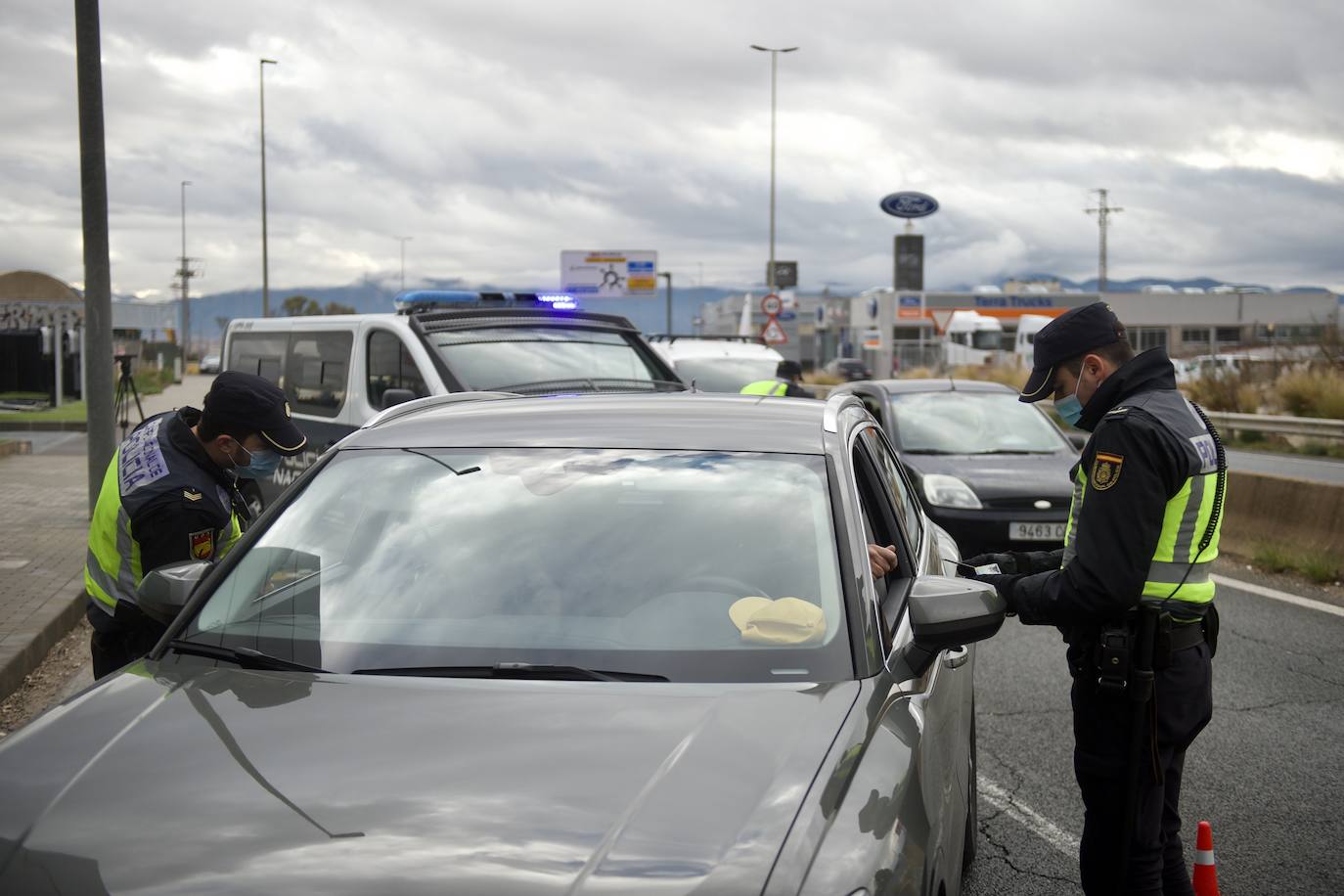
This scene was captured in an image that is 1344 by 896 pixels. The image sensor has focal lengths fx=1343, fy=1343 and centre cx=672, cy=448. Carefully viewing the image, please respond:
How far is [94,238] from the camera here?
38.2 feet

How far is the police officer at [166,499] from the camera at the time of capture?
13.5 ft

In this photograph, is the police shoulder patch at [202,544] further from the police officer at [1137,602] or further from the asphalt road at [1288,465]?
the asphalt road at [1288,465]

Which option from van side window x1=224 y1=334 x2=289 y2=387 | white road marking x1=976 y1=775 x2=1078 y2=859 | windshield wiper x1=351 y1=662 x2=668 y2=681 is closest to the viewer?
windshield wiper x1=351 y1=662 x2=668 y2=681

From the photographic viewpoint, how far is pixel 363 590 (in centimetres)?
331

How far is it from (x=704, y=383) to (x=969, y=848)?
10480mm

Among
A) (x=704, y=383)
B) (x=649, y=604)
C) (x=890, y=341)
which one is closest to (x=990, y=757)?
(x=649, y=604)

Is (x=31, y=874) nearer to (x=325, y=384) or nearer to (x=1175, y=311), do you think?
(x=325, y=384)

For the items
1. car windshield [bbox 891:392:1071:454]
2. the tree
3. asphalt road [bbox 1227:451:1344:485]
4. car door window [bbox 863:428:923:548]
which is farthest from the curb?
the tree

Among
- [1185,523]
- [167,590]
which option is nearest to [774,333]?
[1185,523]

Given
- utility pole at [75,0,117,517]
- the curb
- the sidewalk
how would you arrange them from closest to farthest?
the curb < the sidewalk < utility pole at [75,0,117,517]

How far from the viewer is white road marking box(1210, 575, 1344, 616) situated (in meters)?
9.08

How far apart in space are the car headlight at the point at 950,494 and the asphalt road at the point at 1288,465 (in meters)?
10.8

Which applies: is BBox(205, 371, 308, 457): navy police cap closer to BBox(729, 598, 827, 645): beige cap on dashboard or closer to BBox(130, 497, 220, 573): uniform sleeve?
BBox(130, 497, 220, 573): uniform sleeve

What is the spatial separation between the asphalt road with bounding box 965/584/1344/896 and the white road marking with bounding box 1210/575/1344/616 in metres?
0.76
